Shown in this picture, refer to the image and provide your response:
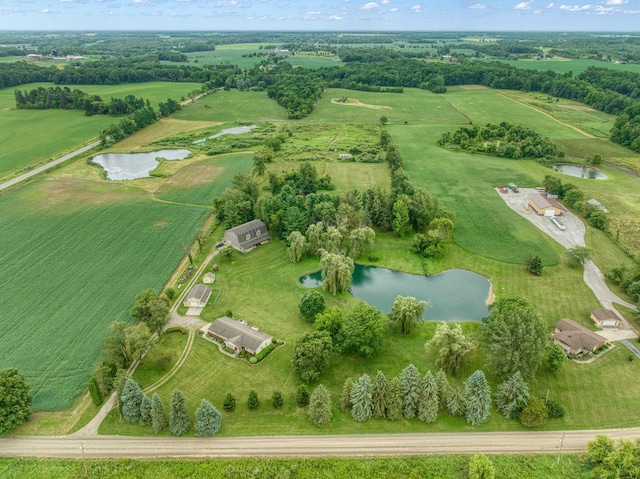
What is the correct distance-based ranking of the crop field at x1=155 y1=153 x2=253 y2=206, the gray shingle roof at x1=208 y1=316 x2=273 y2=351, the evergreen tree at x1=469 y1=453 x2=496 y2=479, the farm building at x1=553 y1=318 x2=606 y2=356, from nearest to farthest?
the evergreen tree at x1=469 y1=453 x2=496 y2=479 → the farm building at x1=553 y1=318 x2=606 y2=356 → the gray shingle roof at x1=208 y1=316 x2=273 y2=351 → the crop field at x1=155 y1=153 x2=253 y2=206

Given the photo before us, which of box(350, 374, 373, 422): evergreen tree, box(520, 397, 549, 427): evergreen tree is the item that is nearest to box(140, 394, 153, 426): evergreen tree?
box(350, 374, 373, 422): evergreen tree

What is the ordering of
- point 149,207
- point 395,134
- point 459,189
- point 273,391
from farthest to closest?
point 395,134
point 459,189
point 149,207
point 273,391

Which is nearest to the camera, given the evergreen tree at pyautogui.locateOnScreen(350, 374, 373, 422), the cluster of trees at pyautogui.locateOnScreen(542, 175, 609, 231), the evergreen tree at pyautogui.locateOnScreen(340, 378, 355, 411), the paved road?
the evergreen tree at pyautogui.locateOnScreen(350, 374, 373, 422)

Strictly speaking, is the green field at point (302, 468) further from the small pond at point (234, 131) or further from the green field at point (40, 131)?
the small pond at point (234, 131)

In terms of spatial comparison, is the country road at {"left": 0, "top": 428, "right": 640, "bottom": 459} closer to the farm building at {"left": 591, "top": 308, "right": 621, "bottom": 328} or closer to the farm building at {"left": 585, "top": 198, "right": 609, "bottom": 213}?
the farm building at {"left": 591, "top": 308, "right": 621, "bottom": 328}

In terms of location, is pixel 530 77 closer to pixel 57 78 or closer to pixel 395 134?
pixel 395 134

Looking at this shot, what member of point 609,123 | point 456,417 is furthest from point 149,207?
point 609,123
